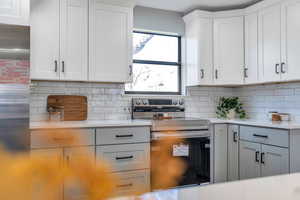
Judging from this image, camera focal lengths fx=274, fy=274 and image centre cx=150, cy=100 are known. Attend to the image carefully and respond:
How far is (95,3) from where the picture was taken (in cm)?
298

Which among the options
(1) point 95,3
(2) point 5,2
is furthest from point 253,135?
(2) point 5,2

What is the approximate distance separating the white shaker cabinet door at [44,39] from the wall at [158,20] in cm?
107

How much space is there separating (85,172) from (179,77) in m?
3.54

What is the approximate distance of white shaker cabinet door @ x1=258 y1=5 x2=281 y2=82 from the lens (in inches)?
118

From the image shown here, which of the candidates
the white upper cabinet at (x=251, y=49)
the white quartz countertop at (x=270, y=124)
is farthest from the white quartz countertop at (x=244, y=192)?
the white upper cabinet at (x=251, y=49)

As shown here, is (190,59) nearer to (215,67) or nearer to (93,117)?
(215,67)

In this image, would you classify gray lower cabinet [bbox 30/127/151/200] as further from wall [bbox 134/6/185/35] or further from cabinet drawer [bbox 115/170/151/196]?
wall [bbox 134/6/185/35]

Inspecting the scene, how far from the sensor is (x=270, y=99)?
3.45 metres

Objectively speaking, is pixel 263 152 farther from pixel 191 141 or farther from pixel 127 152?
pixel 127 152

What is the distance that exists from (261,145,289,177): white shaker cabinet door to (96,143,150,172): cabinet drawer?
3.84 feet

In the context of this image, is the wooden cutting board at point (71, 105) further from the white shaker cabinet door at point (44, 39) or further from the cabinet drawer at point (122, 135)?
the cabinet drawer at point (122, 135)

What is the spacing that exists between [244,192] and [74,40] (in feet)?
8.21

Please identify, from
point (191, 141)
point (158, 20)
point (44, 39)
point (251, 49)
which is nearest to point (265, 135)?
point (191, 141)

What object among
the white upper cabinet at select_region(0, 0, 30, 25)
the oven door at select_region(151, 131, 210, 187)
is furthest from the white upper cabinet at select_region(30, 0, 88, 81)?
the oven door at select_region(151, 131, 210, 187)
